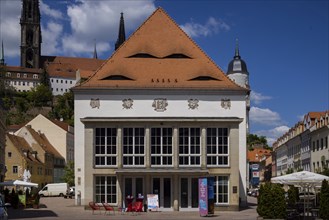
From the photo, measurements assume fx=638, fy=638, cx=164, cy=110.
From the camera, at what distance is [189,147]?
42.8 metres

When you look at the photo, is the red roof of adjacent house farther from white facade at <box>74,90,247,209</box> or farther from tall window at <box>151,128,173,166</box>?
tall window at <box>151,128,173,166</box>


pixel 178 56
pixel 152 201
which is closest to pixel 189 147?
pixel 152 201

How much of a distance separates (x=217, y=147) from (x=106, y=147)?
7.43 m

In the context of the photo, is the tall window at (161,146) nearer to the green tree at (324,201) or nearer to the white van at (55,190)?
the green tree at (324,201)

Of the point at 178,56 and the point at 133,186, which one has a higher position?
the point at 178,56

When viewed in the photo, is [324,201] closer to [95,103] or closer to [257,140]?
[95,103]

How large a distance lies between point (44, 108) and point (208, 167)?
5358 inches

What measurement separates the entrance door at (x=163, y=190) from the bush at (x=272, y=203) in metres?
11.6

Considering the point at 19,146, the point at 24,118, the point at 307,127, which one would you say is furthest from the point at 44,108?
the point at 307,127

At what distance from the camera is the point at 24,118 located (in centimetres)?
15775

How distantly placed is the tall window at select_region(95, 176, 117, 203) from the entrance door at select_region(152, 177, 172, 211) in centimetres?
268

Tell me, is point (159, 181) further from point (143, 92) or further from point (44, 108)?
point (44, 108)

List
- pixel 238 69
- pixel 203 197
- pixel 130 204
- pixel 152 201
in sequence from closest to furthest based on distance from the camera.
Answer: pixel 203 197, pixel 130 204, pixel 152 201, pixel 238 69

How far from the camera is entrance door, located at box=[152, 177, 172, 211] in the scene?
42188 millimetres
